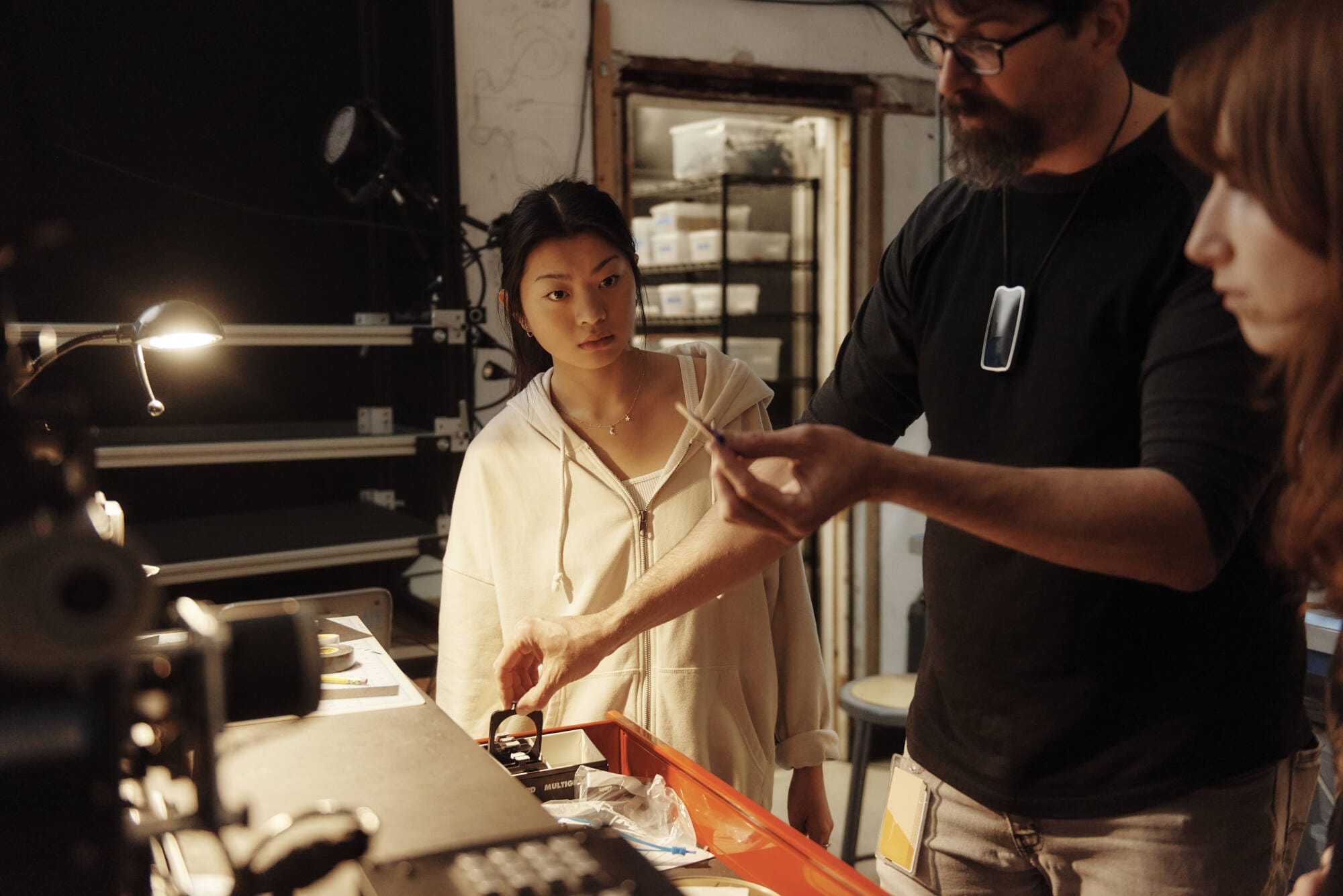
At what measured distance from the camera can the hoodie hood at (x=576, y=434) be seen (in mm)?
1765

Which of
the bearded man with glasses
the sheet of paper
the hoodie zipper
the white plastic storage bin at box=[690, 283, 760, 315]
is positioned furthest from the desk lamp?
the white plastic storage bin at box=[690, 283, 760, 315]

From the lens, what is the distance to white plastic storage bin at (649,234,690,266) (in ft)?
14.7

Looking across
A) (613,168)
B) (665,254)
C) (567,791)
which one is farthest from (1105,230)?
(665,254)

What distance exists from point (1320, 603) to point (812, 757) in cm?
104

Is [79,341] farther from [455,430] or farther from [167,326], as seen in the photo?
[455,430]

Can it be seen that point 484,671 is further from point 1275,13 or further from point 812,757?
point 1275,13

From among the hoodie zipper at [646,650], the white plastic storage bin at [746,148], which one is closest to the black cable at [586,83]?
the white plastic storage bin at [746,148]

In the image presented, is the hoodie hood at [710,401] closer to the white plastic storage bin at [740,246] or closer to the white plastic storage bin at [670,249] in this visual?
the white plastic storage bin at [740,246]

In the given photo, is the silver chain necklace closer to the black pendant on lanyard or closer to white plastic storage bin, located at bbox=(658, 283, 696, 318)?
the black pendant on lanyard

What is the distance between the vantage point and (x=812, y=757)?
1770 mm

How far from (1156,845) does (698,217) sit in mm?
3698

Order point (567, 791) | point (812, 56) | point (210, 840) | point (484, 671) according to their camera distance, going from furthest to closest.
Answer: point (812, 56), point (484, 671), point (567, 791), point (210, 840)

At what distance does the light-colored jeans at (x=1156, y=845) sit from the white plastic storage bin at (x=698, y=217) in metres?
3.51

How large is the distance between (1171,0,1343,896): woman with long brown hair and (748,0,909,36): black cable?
3.27 meters
